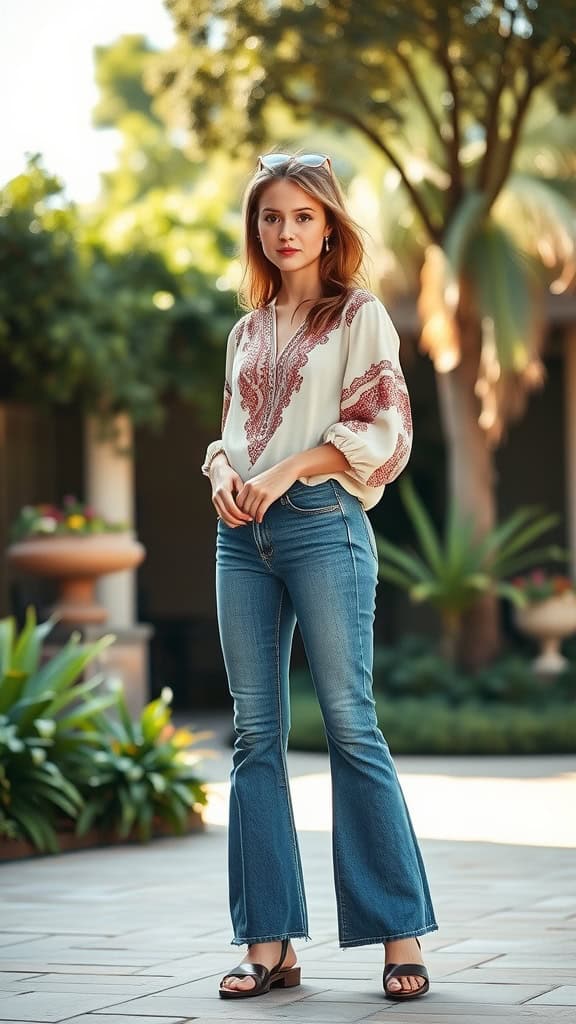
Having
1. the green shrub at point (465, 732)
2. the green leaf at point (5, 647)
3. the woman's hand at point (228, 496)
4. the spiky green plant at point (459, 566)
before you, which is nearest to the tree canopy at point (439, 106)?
the spiky green plant at point (459, 566)

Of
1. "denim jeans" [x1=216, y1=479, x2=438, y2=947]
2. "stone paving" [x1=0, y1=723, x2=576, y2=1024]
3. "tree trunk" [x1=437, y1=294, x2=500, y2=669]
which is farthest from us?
"tree trunk" [x1=437, y1=294, x2=500, y2=669]

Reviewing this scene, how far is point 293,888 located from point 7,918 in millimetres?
1277

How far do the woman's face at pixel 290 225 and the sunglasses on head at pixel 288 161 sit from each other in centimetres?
5

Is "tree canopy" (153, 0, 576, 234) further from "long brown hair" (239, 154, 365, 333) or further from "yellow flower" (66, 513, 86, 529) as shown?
"long brown hair" (239, 154, 365, 333)

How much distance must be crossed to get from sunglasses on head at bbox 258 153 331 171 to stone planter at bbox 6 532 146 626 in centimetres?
723

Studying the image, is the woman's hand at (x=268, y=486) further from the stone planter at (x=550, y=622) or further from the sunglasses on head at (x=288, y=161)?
the stone planter at (x=550, y=622)

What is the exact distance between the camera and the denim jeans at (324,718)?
298 centimetres

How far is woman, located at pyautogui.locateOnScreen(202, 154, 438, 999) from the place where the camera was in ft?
9.78

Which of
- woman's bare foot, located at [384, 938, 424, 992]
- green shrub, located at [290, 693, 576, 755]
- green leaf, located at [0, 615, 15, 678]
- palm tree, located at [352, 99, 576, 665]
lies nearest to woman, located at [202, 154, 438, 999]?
woman's bare foot, located at [384, 938, 424, 992]

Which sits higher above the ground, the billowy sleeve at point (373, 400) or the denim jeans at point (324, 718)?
the billowy sleeve at point (373, 400)

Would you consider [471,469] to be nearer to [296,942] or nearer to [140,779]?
[140,779]

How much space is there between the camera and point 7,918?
411 centimetres

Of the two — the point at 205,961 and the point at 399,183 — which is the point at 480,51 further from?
the point at 205,961

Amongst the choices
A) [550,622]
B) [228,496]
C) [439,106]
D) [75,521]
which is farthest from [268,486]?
[439,106]
